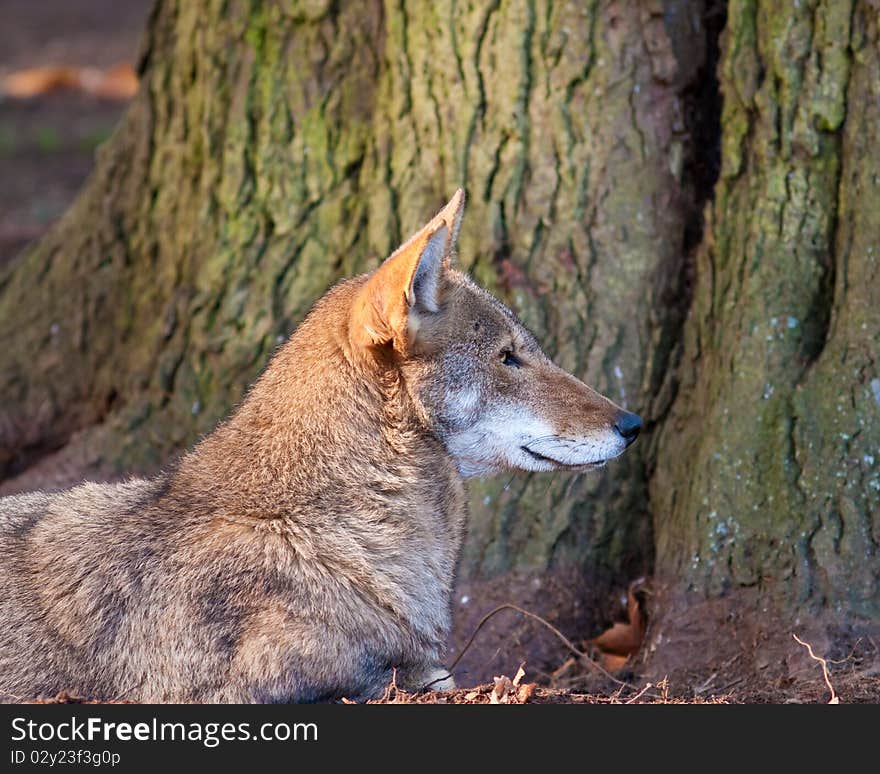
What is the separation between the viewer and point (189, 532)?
480cm

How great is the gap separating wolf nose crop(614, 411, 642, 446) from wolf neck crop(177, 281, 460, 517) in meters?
0.74

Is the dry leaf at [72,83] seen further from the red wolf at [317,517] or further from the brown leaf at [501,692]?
the brown leaf at [501,692]

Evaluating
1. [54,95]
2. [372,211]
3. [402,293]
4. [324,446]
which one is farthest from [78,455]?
[54,95]

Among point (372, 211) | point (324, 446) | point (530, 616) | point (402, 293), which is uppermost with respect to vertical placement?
point (402, 293)

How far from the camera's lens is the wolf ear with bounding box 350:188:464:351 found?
15.4ft

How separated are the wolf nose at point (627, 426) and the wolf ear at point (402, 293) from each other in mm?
890

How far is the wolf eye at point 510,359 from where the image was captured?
5.22m

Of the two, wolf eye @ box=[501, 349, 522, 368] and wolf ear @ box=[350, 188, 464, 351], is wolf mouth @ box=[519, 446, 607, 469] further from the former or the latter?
wolf ear @ box=[350, 188, 464, 351]

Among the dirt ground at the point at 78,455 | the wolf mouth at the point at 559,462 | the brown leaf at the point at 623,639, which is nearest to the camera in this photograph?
the dirt ground at the point at 78,455

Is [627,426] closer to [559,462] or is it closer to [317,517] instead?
[559,462]

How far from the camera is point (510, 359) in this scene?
5254 mm

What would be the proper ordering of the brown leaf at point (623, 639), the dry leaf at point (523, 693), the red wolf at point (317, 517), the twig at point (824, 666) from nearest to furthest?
1. the red wolf at point (317, 517)
2. the dry leaf at point (523, 693)
3. the twig at point (824, 666)
4. the brown leaf at point (623, 639)

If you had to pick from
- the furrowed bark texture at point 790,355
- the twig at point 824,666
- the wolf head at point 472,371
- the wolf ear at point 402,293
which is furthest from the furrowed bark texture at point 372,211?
the wolf ear at point 402,293

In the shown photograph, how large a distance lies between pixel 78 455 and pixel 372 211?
7.08ft
